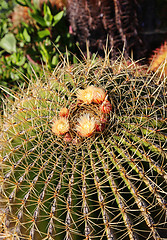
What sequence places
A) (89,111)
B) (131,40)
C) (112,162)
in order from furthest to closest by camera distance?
(131,40) < (89,111) < (112,162)

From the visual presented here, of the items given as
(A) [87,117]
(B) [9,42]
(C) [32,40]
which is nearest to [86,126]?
(A) [87,117]

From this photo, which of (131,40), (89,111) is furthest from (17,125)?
(131,40)

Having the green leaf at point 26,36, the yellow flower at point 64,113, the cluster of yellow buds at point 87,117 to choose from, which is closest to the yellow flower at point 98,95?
the cluster of yellow buds at point 87,117

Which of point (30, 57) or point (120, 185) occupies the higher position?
point (30, 57)

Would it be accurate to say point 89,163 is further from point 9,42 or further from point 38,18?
point 9,42

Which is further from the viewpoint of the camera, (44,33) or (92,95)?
(44,33)

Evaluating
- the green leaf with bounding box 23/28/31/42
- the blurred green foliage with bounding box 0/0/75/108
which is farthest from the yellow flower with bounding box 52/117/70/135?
the green leaf with bounding box 23/28/31/42

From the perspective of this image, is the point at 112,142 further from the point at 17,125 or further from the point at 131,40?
the point at 131,40
